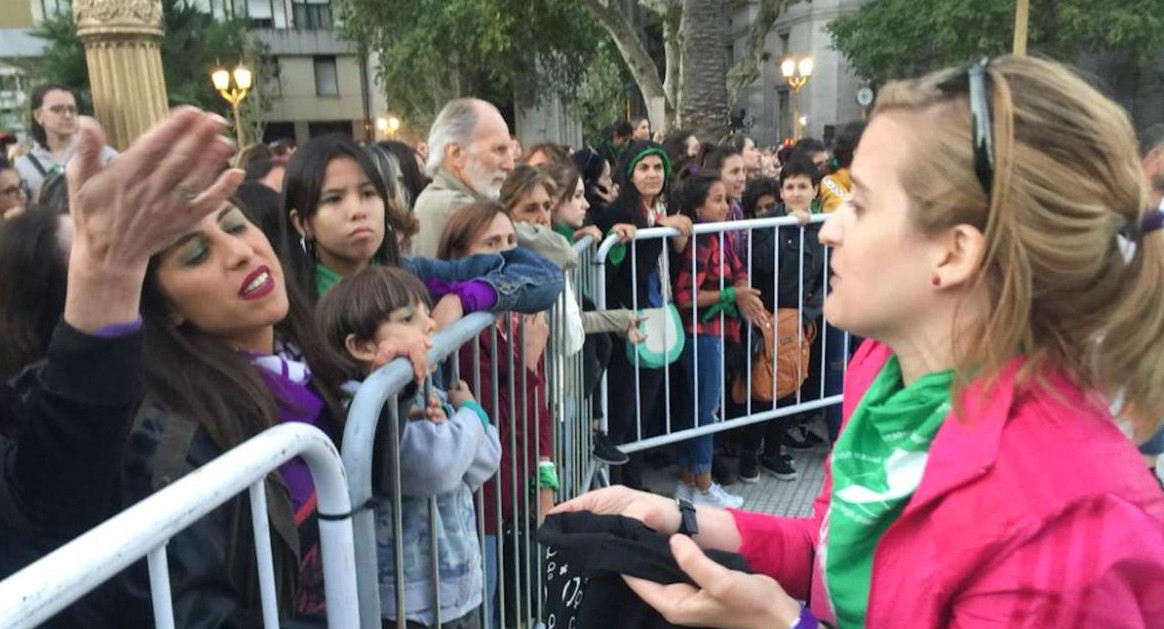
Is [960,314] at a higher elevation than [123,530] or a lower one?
higher

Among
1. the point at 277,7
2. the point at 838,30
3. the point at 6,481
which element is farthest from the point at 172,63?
the point at 6,481

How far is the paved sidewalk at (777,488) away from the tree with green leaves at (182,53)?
31.3 m

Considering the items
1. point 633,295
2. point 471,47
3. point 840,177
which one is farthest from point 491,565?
point 471,47

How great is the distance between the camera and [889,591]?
44.6 inches

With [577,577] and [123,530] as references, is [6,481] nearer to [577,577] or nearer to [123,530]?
[123,530]

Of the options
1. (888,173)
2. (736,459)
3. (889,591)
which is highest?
(888,173)

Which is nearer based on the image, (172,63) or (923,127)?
(923,127)

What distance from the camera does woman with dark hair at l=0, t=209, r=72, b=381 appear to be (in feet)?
4.88

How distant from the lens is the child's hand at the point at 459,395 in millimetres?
2158

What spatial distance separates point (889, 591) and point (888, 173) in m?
0.59

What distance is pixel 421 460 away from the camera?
1859mm

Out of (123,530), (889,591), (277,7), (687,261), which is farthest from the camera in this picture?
(277,7)

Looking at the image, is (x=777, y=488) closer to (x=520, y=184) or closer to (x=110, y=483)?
(x=520, y=184)

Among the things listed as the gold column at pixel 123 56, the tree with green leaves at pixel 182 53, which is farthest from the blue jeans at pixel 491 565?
the tree with green leaves at pixel 182 53
